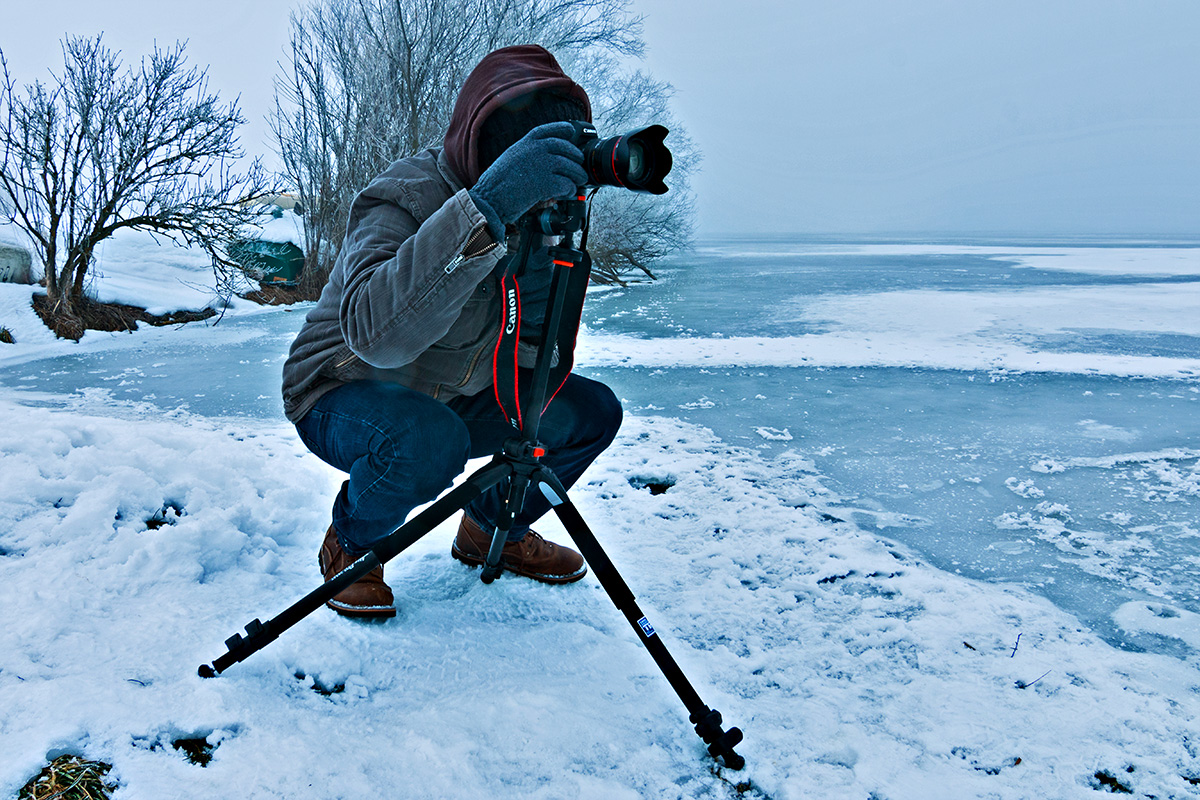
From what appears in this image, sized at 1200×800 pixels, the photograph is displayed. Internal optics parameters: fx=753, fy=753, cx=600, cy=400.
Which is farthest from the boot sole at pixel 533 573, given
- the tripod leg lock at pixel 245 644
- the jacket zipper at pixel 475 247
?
the jacket zipper at pixel 475 247

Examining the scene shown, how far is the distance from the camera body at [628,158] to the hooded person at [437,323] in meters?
0.03

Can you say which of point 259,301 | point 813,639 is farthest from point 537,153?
point 259,301

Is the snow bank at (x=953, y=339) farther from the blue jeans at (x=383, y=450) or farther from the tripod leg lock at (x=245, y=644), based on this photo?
the tripod leg lock at (x=245, y=644)

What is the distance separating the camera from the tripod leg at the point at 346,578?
1.21m

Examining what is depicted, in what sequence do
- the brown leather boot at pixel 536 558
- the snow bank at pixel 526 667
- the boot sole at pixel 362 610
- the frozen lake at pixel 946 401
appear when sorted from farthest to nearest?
the frozen lake at pixel 946 401 → the brown leather boot at pixel 536 558 → the boot sole at pixel 362 610 → the snow bank at pixel 526 667

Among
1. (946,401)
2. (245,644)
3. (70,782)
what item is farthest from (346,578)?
(946,401)

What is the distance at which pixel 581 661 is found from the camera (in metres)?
1.38

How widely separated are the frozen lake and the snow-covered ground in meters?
0.19

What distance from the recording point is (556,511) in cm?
126

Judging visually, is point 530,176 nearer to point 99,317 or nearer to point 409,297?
point 409,297

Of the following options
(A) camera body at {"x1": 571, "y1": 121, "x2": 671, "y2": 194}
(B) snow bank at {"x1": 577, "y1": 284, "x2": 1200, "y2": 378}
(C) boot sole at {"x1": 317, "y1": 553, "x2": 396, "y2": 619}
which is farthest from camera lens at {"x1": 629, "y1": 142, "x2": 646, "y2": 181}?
(B) snow bank at {"x1": 577, "y1": 284, "x2": 1200, "y2": 378}

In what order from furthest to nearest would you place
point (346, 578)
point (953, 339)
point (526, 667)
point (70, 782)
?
point (953, 339) → point (526, 667) → point (346, 578) → point (70, 782)

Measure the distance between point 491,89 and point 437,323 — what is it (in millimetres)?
423

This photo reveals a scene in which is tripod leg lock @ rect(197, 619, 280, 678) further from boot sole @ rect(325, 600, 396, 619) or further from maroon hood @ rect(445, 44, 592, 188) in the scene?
maroon hood @ rect(445, 44, 592, 188)
